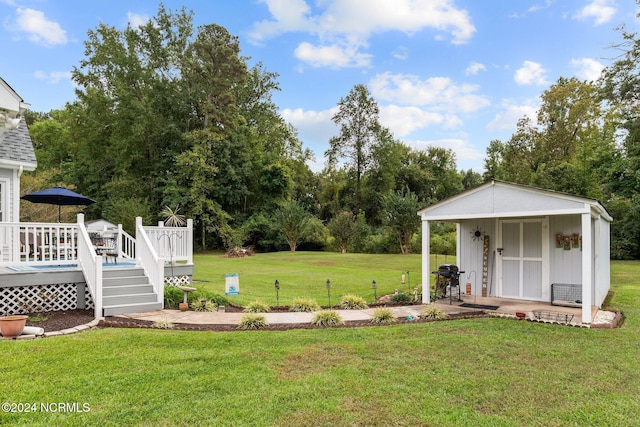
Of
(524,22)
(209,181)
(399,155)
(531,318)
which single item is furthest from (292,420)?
(399,155)

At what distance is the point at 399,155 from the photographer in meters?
37.7

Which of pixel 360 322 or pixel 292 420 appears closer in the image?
pixel 292 420

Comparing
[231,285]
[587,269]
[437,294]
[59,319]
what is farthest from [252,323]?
[587,269]

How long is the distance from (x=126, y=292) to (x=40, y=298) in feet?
5.15

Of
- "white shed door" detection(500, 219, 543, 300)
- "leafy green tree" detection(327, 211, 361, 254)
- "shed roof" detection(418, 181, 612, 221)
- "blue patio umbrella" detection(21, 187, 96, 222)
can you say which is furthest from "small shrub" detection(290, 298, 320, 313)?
"leafy green tree" detection(327, 211, 361, 254)

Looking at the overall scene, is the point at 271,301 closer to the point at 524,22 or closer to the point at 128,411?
the point at 128,411

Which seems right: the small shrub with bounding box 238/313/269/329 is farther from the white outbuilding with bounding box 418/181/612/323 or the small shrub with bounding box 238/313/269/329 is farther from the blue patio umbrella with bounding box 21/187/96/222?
the blue patio umbrella with bounding box 21/187/96/222

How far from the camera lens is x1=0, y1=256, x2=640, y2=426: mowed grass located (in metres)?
3.24

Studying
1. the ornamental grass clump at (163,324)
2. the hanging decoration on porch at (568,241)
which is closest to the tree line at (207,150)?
the hanging decoration on porch at (568,241)

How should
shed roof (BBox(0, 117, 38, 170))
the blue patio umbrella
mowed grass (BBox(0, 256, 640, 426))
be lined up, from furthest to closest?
the blue patio umbrella
shed roof (BBox(0, 117, 38, 170))
mowed grass (BBox(0, 256, 640, 426))

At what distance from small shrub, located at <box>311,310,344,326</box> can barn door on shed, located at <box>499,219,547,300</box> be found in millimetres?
4920

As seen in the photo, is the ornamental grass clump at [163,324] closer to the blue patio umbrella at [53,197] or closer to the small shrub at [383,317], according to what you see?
the small shrub at [383,317]

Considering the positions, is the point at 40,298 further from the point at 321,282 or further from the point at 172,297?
the point at 321,282

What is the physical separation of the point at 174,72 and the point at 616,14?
29.2 meters
